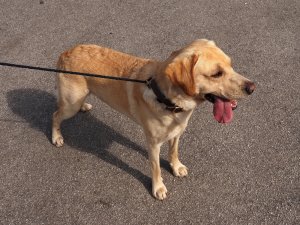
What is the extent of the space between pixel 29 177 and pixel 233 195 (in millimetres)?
2470

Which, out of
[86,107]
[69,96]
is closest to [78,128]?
[86,107]

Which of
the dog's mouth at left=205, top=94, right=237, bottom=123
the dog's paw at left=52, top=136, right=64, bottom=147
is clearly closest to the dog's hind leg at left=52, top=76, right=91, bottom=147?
the dog's paw at left=52, top=136, right=64, bottom=147

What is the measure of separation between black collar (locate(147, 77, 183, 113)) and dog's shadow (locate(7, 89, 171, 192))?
1.33m

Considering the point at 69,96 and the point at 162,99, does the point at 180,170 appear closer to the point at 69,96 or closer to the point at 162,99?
the point at 162,99

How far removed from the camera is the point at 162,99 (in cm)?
326

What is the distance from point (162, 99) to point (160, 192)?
1308 millimetres

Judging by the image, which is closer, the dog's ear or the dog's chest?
the dog's ear

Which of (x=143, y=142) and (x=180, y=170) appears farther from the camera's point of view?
(x=143, y=142)

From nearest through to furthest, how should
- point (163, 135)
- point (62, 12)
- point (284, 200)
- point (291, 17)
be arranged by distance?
point (163, 135)
point (284, 200)
point (291, 17)
point (62, 12)

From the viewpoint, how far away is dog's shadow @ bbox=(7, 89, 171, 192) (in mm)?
4578

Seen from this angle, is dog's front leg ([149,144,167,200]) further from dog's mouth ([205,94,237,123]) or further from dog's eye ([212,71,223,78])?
dog's eye ([212,71,223,78])

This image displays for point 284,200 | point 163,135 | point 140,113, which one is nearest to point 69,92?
point 140,113

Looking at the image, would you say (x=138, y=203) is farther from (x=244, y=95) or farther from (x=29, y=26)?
(x=29, y=26)

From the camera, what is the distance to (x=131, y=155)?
4.60 m
